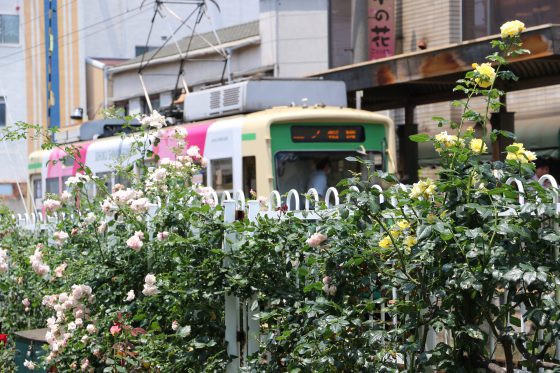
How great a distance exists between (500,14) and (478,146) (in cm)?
1722

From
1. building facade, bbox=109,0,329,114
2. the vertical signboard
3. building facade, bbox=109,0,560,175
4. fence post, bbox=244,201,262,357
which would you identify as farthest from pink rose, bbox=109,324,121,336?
building facade, bbox=109,0,329,114

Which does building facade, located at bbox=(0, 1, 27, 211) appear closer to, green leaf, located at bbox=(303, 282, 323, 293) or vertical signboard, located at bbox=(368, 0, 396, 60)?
vertical signboard, located at bbox=(368, 0, 396, 60)

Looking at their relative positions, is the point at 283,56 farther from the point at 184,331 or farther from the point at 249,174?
the point at 184,331

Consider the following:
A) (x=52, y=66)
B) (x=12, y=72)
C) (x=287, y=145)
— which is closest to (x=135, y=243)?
(x=287, y=145)

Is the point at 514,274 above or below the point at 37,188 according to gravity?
below

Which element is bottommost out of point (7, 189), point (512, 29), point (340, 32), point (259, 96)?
point (7, 189)

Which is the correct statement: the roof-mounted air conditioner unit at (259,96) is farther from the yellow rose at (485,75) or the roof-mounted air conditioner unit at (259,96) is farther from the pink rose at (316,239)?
the yellow rose at (485,75)

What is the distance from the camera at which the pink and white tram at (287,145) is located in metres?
16.2

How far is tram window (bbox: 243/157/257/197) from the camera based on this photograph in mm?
16219

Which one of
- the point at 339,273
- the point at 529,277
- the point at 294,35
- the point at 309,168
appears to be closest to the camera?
the point at 529,277

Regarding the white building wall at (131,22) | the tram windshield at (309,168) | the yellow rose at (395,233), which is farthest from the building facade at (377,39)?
the yellow rose at (395,233)

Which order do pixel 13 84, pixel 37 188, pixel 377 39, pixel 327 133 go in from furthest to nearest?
pixel 13 84, pixel 377 39, pixel 37 188, pixel 327 133

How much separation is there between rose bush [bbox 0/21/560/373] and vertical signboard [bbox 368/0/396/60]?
1772 cm

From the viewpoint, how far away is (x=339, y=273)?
574 cm
